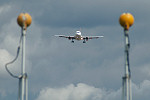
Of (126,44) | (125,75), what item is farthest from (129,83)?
(126,44)

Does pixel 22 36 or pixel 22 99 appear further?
pixel 22 36

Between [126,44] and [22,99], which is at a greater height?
[126,44]

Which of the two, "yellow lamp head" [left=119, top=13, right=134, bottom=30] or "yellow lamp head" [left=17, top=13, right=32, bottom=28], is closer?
"yellow lamp head" [left=119, top=13, right=134, bottom=30]

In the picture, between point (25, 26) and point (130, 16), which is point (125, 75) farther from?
point (25, 26)

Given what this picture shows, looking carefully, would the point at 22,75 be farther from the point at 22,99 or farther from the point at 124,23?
the point at 124,23

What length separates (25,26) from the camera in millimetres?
62875

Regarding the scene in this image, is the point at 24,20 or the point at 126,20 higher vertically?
the point at 24,20

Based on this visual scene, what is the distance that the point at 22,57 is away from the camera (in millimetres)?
62344

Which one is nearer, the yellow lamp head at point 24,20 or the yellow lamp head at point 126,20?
the yellow lamp head at point 126,20

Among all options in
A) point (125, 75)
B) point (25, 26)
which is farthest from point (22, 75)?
point (125, 75)

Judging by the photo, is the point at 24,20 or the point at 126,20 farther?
the point at 24,20

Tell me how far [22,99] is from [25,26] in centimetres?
958

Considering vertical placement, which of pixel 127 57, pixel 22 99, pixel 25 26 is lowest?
pixel 22 99

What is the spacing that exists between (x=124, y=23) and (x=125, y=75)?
6.31 meters
